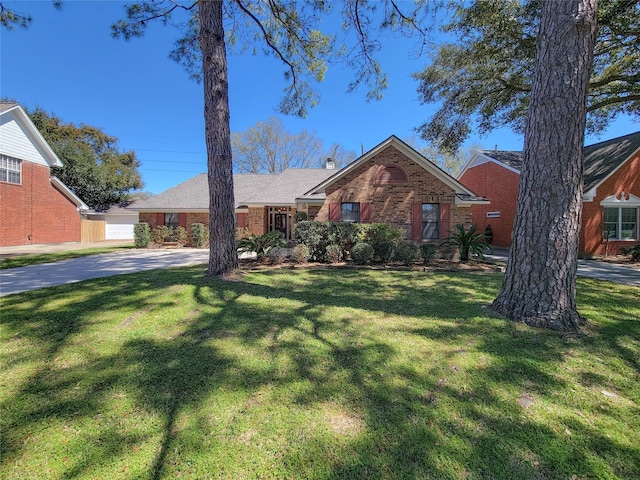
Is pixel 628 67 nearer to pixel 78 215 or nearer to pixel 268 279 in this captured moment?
pixel 268 279

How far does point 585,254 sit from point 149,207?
2422 cm

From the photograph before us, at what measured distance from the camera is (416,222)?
1332 cm

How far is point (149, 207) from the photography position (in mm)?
18578

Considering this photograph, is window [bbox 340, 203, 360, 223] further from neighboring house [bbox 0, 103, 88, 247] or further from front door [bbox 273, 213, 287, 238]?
neighboring house [bbox 0, 103, 88, 247]

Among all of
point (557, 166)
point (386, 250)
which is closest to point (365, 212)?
point (386, 250)

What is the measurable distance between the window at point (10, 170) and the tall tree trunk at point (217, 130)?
1698 cm

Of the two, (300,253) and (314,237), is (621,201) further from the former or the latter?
(300,253)

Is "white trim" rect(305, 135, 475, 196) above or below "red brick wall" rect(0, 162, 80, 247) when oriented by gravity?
above

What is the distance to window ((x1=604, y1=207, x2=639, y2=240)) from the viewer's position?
1375cm

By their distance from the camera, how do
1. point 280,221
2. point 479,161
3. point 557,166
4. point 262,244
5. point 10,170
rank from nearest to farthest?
point 557,166 < point 262,244 < point 10,170 < point 280,221 < point 479,161

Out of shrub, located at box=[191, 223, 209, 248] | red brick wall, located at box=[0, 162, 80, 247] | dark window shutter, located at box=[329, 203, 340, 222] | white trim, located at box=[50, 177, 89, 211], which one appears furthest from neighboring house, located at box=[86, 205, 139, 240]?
dark window shutter, located at box=[329, 203, 340, 222]

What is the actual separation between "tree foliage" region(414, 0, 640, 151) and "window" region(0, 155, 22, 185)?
70.5 ft

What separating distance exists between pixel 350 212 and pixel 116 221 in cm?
2499

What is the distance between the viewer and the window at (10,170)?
15.3m
